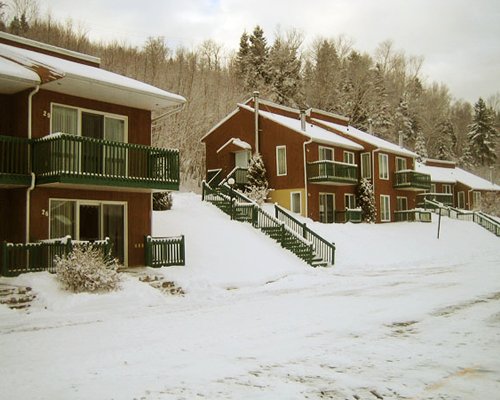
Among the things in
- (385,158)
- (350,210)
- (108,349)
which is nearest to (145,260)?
(108,349)

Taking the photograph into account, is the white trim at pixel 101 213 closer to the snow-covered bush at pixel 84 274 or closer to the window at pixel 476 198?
the snow-covered bush at pixel 84 274

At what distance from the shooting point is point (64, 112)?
18266mm

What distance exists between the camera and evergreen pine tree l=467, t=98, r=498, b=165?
284ft

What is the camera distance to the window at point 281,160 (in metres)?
36.9

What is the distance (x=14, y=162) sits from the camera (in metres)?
16.4

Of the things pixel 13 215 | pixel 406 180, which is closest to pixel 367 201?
pixel 406 180

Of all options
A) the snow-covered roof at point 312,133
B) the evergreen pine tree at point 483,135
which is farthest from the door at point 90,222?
the evergreen pine tree at point 483,135

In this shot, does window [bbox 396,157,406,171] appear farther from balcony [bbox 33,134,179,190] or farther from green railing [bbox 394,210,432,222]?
balcony [bbox 33,134,179,190]

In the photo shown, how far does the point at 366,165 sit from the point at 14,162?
98.7ft

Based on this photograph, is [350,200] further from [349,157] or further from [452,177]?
[452,177]

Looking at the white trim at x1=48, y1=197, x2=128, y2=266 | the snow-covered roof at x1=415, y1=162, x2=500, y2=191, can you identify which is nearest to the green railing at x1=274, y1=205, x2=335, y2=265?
the white trim at x1=48, y1=197, x2=128, y2=266

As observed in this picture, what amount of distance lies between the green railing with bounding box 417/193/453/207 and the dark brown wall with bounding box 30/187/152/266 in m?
37.8

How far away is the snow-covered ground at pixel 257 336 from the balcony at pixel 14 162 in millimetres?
3212

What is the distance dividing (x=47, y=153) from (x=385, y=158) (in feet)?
105
